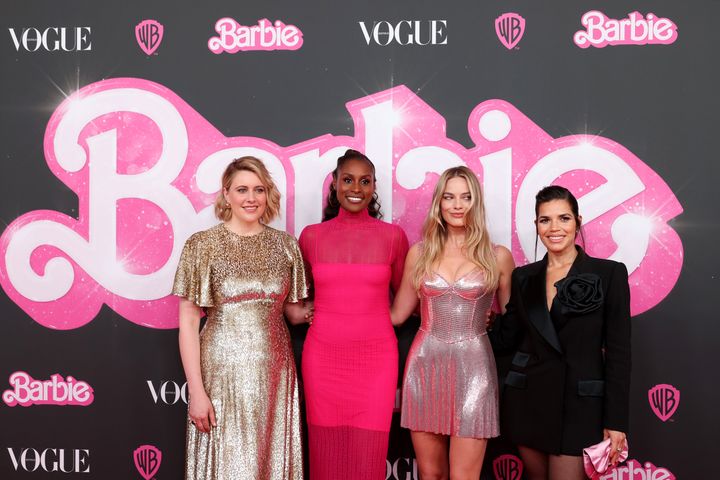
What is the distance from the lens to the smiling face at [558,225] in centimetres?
234

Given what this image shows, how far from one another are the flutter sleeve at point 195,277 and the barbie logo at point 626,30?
2210mm

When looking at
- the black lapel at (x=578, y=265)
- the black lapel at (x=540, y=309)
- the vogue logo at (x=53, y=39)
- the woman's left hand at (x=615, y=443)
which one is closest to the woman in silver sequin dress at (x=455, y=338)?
the black lapel at (x=540, y=309)

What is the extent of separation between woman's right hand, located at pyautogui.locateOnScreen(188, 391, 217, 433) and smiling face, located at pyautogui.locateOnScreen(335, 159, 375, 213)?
1063 mm

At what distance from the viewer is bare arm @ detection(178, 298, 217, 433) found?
246 cm

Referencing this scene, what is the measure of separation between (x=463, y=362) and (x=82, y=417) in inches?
85.1

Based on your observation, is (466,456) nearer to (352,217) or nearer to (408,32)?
(352,217)

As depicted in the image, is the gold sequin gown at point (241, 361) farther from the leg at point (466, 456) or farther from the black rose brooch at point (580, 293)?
the black rose brooch at point (580, 293)

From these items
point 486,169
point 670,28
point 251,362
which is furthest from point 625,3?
point 251,362

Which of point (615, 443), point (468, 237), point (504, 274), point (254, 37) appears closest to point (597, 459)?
point (615, 443)

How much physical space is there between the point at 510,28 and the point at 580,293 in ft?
5.31

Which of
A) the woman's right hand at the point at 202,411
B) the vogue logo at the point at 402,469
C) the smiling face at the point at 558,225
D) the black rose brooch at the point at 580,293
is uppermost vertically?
the smiling face at the point at 558,225

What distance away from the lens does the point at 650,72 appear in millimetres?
3078

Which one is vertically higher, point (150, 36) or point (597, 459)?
point (150, 36)

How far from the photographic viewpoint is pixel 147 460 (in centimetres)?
323
